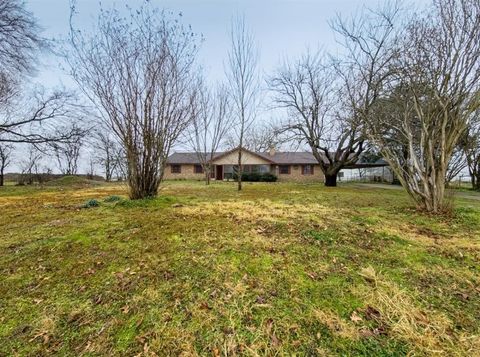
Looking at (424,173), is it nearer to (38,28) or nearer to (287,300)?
(287,300)

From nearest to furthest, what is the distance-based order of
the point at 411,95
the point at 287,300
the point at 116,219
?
the point at 287,300
the point at 116,219
the point at 411,95

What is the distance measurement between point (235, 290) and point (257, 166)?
1094 inches

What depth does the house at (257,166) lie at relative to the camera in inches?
1169

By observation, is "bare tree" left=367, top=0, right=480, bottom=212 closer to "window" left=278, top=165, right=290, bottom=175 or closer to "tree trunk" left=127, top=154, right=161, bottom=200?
"tree trunk" left=127, top=154, right=161, bottom=200

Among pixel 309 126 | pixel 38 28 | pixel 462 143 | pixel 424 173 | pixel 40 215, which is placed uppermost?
pixel 38 28

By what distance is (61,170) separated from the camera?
32.8m

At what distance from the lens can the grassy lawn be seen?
6.10 feet

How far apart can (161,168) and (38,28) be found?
36.0 feet

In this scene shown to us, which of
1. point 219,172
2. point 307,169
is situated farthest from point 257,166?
point 307,169

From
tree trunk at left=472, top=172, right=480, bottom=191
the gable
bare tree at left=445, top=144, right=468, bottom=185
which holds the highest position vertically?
the gable

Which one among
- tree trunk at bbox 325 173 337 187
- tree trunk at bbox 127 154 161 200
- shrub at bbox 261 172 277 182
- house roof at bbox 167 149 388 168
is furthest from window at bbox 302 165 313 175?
tree trunk at bbox 127 154 161 200

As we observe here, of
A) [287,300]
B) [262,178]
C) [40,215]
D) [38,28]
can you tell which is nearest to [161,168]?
[40,215]

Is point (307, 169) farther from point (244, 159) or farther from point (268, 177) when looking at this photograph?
point (244, 159)

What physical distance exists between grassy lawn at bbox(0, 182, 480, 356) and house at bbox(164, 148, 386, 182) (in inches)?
986
